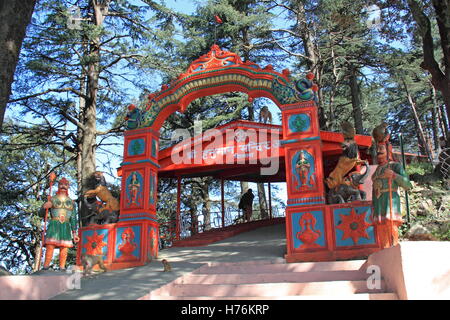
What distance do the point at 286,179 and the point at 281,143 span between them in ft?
2.91

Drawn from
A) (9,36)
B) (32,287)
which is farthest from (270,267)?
(9,36)

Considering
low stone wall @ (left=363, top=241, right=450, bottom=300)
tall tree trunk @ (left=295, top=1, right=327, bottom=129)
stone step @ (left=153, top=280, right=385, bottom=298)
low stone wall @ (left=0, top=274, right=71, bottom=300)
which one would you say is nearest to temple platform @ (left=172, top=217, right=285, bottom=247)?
tall tree trunk @ (left=295, top=1, right=327, bottom=129)

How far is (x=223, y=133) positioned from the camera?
1502 cm

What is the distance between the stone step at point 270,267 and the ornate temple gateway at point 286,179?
60 centimetres

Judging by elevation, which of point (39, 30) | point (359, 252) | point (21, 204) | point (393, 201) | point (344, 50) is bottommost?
point (359, 252)

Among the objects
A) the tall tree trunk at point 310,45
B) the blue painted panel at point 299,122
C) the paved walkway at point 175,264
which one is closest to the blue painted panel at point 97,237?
the paved walkway at point 175,264

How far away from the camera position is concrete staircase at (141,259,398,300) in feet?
20.3

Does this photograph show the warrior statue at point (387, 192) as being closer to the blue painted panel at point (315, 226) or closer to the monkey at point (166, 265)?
the blue painted panel at point (315, 226)

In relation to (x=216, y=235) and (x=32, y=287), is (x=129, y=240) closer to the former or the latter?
(x=32, y=287)

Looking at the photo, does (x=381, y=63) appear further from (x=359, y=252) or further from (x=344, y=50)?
(x=359, y=252)

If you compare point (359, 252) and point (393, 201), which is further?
point (359, 252)

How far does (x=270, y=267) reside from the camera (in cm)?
855
